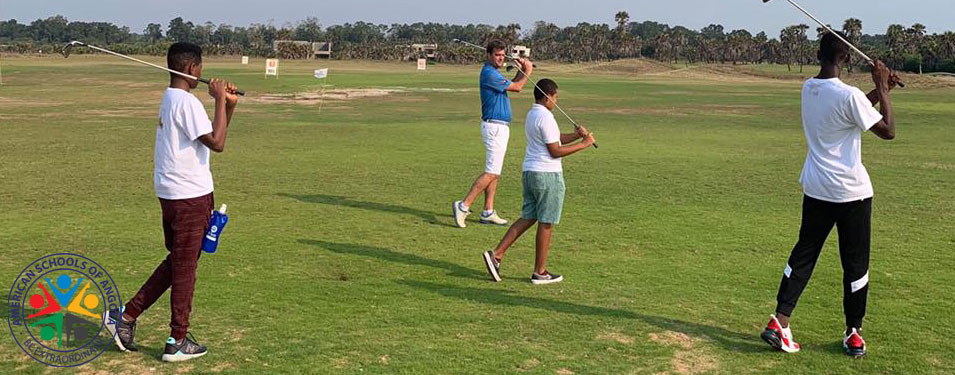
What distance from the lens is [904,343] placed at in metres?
6.46

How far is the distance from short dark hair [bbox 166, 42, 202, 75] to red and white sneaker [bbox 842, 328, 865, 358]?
4836mm

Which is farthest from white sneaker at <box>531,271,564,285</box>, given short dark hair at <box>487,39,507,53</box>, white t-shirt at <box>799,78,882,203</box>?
short dark hair at <box>487,39,507,53</box>

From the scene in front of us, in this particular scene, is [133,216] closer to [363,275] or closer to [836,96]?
[363,275]

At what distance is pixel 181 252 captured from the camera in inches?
232

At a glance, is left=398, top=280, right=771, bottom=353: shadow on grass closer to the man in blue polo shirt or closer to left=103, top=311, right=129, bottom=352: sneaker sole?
left=103, top=311, right=129, bottom=352: sneaker sole

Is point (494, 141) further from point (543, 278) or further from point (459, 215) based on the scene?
point (543, 278)

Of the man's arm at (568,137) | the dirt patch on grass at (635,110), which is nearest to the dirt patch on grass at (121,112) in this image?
the dirt patch on grass at (635,110)

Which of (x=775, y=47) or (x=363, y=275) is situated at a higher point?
(x=775, y=47)

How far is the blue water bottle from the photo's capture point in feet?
19.5

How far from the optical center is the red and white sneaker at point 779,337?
244 inches

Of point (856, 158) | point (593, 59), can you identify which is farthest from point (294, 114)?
point (593, 59)

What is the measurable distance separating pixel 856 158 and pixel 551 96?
2896 mm

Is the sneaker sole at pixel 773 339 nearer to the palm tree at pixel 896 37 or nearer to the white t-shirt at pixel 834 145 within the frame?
the white t-shirt at pixel 834 145

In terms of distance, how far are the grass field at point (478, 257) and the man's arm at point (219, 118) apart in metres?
1.49
